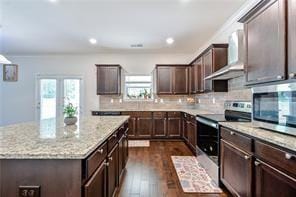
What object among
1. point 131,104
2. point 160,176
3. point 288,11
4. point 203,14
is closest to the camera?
point 288,11

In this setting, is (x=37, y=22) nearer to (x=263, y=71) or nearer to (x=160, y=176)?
(x=160, y=176)

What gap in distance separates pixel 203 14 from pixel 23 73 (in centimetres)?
600

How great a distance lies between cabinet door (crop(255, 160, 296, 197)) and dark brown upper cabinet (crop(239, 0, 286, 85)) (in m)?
0.76

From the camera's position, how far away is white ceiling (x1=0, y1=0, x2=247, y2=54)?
396 cm

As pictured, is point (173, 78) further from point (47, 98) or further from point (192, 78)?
point (47, 98)

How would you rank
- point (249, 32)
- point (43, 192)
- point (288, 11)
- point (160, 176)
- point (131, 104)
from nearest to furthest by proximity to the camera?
point (43, 192) < point (288, 11) < point (249, 32) < point (160, 176) < point (131, 104)

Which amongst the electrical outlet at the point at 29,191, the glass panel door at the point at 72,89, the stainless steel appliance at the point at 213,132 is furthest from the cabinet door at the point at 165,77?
the electrical outlet at the point at 29,191

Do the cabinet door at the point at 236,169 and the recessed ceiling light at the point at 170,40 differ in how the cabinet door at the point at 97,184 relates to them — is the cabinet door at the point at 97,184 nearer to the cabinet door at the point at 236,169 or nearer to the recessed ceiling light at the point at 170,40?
the cabinet door at the point at 236,169

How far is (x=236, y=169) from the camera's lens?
256 cm

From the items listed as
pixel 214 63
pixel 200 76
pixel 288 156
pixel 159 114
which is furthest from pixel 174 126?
pixel 288 156

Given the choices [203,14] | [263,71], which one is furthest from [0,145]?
[203,14]

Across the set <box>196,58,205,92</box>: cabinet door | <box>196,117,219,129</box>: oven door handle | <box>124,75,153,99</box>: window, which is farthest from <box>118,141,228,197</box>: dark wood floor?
<box>124,75,153,99</box>: window

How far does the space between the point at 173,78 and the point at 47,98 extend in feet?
13.2

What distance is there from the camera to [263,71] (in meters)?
2.36
